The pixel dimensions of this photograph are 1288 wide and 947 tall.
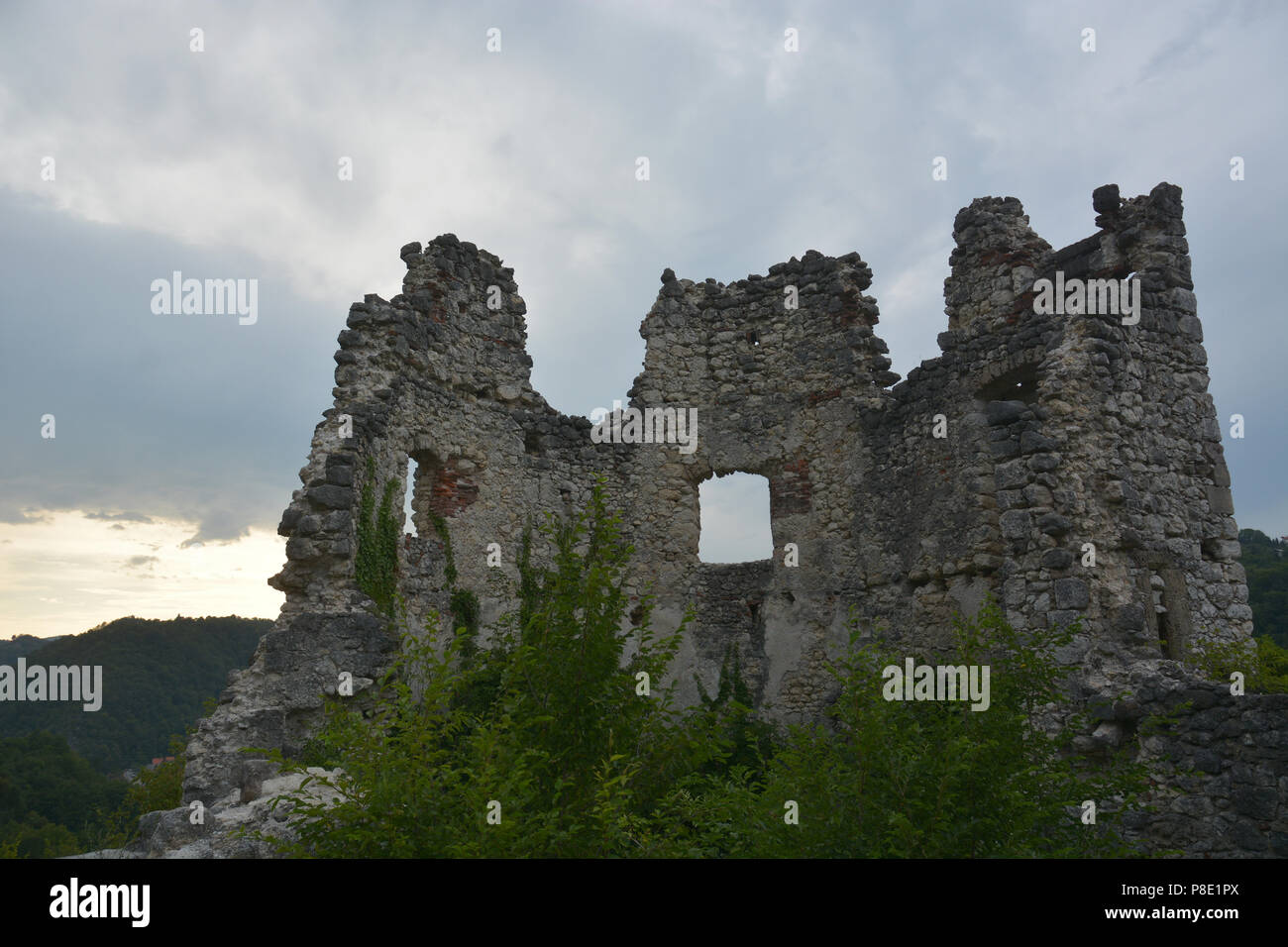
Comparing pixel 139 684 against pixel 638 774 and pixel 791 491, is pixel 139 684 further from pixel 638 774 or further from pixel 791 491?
pixel 638 774

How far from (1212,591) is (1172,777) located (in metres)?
3.26

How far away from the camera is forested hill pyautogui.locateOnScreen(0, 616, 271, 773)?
98.4 feet

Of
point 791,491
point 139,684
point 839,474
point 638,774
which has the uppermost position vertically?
point 839,474

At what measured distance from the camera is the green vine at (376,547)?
1146cm

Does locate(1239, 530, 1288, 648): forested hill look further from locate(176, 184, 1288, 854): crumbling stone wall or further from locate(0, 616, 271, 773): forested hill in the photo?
locate(0, 616, 271, 773): forested hill

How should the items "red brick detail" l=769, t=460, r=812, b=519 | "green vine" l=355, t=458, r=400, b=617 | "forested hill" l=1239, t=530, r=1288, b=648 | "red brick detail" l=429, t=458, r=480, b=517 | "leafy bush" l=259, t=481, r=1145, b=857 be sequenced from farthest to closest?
"forested hill" l=1239, t=530, r=1288, b=648 < "red brick detail" l=769, t=460, r=812, b=519 < "red brick detail" l=429, t=458, r=480, b=517 < "green vine" l=355, t=458, r=400, b=617 < "leafy bush" l=259, t=481, r=1145, b=857

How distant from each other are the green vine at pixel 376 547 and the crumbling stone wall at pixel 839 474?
0.21 m

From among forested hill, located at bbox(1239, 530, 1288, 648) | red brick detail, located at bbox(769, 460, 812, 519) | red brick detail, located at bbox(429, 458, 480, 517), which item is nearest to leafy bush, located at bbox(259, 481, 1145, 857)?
red brick detail, located at bbox(429, 458, 480, 517)

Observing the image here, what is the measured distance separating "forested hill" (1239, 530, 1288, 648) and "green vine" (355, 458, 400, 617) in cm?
1344

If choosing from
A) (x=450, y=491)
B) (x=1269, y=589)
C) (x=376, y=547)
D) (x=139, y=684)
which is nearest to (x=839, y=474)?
(x=450, y=491)

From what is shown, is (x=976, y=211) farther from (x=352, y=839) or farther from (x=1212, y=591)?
(x=352, y=839)

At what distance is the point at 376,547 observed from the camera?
463 inches

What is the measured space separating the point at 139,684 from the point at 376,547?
2645 centimetres
